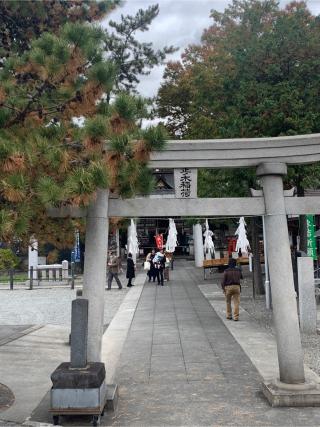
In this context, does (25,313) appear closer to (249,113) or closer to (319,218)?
(249,113)

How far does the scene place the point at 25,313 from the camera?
52.9 feet

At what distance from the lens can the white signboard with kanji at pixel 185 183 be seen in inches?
289

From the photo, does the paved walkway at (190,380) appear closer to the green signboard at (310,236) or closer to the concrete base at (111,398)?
the concrete base at (111,398)

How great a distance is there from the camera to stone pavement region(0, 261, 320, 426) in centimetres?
629

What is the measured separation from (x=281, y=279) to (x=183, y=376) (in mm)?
2442

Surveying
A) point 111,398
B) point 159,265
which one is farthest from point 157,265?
point 111,398

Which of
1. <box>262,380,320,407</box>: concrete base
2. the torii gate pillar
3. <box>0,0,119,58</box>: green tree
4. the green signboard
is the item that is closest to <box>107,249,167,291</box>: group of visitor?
the green signboard

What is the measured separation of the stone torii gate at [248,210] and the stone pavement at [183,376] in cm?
74

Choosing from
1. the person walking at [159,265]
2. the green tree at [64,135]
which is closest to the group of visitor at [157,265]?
the person walking at [159,265]

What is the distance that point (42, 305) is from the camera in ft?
59.2

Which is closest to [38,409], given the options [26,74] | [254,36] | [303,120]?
[26,74]

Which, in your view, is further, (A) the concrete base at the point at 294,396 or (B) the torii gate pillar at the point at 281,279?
(B) the torii gate pillar at the point at 281,279

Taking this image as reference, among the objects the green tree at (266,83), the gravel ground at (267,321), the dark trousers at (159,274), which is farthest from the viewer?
the dark trousers at (159,274)

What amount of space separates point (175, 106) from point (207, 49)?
4.42 m
